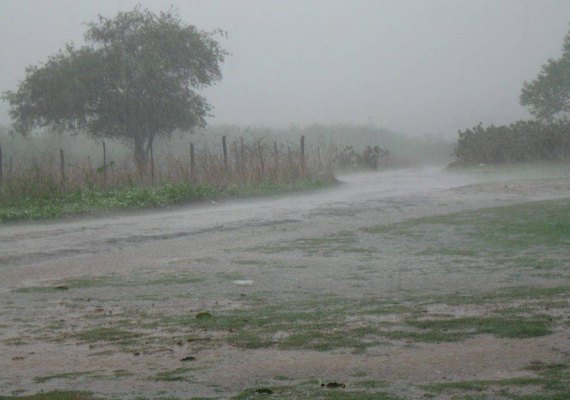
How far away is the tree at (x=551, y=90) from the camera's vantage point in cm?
6312

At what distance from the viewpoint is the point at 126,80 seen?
45.3 metres

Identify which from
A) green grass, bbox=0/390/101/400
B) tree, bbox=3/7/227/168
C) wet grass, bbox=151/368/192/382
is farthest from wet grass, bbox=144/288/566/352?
tree, bbox=3/7/227/168

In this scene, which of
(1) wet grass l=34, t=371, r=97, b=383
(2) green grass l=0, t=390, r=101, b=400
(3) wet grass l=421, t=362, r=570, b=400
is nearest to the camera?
(3) wet grass l=421, t=362, r=570, b=400

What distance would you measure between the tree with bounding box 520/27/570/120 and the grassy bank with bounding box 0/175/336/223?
1537 inches

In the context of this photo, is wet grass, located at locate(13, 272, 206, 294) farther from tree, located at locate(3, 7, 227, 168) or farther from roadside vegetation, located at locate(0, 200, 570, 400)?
tree, located at locate(3, 7, 227, 168)

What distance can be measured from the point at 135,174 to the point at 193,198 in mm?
4088

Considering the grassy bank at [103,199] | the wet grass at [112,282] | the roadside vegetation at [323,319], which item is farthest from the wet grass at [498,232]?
the grassy bank at [103,199]

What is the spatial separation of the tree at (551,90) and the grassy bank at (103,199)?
3903 cm

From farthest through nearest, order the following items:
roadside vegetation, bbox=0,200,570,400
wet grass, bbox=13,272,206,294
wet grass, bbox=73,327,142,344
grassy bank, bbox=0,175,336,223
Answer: grassy bank, bbox=0,175,336,223
wet grass, bbox=13,272,206,294
wet grass, bbox=73,327,142,344
roadside vegetation, bbox=0,200,570,400

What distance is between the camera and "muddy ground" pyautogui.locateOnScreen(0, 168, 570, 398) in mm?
6023

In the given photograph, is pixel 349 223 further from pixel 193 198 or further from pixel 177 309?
pixel 177 309

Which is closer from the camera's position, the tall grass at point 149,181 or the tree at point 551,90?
the tall grass at point 149,181

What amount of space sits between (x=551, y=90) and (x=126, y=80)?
32.2 metres

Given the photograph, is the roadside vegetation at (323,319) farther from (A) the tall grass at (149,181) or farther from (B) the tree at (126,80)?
(B) the tree at (126,80)
